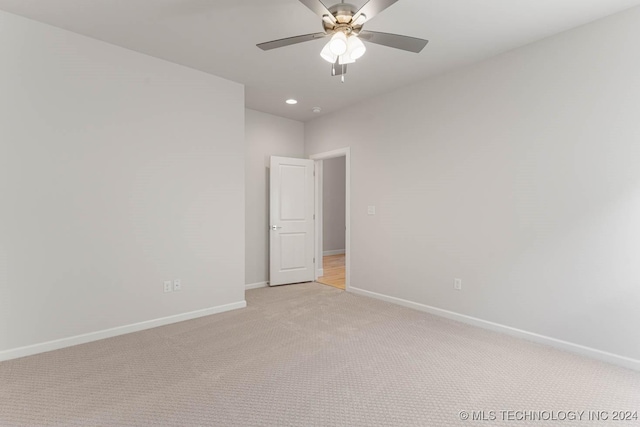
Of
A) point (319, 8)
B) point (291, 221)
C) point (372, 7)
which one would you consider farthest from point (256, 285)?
point (372, 7)

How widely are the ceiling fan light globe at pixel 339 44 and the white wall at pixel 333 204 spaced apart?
6.19 m

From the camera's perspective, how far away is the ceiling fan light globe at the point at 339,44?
1971 millimetres

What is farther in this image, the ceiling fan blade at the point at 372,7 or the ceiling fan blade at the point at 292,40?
the ceiling fan blade at the point at 292,40

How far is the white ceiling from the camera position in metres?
2.38

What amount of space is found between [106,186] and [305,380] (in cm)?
256

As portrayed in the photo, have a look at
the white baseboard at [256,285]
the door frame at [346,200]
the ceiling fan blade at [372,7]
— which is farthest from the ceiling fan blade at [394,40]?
the white baseboard at [256,285]

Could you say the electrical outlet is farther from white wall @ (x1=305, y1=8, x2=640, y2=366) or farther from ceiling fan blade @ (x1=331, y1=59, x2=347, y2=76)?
ceiling fan blade @ (x1=331, y1=59, x2=347, y2=76)

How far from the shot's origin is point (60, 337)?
2.72 metres

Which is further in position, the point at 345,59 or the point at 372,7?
the point at 345,59

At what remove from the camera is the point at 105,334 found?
2.94m

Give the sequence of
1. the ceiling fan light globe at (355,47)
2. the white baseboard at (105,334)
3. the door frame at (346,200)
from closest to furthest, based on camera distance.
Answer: the ceiling fan light globe at (355,47) → the white baseboard at (105,334) → the door frame at (346,200)

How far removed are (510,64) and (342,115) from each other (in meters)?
2.35

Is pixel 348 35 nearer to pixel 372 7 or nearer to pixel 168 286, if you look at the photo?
pixel 372 7

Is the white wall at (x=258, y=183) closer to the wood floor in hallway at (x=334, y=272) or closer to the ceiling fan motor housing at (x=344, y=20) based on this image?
the wood floor in hallway at (x=334, y=272)
